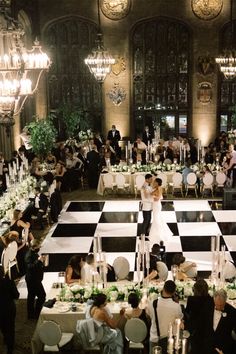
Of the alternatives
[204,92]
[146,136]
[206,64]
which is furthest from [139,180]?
[206,64]

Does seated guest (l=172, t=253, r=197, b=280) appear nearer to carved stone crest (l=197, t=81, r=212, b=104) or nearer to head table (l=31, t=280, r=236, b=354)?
head table (l=31, t=280, r=236, b=354)

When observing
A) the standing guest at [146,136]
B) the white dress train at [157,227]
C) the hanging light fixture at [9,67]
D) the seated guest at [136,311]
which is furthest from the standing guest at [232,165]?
the seated guest at [136,311]

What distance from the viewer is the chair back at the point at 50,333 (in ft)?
18.2

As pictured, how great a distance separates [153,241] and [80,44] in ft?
36.9

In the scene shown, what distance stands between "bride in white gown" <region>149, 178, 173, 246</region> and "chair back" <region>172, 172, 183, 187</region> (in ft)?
9.90

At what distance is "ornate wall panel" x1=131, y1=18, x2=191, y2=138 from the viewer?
18.9 metres

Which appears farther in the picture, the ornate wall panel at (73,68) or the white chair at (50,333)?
the ornate wall panel at (73,68)

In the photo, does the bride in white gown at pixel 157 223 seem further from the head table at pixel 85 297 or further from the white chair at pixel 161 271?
the head table at pixel 85 297

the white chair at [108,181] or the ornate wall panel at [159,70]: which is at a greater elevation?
the ornate wall panel at [159,70]

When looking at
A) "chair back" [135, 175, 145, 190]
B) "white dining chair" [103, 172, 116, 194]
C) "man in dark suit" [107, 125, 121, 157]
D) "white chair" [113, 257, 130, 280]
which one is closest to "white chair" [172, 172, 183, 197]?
"chair back" [135, 175, 145, 190]

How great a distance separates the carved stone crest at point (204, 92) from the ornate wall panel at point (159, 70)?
47cm

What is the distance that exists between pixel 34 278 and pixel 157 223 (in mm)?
3383

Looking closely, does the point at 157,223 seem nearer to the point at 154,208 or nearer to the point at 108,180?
the point at 154,208

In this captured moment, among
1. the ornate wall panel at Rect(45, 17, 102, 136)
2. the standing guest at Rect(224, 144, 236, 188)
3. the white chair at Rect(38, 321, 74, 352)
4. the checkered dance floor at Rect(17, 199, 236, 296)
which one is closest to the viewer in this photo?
the white chair at Rect(38, 321, 74, 352)
